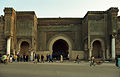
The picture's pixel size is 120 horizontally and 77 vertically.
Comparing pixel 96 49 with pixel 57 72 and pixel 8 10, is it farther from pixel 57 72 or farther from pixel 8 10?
pixel 57 72

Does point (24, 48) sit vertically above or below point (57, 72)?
above

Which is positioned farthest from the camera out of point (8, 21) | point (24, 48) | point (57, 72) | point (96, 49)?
point (24, 48)

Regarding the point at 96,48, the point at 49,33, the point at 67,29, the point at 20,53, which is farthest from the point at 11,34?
the point at 96,48

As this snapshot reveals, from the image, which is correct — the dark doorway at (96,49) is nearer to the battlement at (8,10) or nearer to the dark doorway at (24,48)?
the dark doorway at (24,48)

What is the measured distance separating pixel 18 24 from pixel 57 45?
11.1 metres

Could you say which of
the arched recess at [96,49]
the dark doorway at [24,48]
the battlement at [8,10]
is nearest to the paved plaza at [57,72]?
the battlement at [8,10]

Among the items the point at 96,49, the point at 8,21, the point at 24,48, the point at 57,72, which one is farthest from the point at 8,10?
the point at 57,72

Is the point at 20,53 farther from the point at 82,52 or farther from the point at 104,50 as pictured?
the point at 104,50

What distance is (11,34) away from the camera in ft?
70.6

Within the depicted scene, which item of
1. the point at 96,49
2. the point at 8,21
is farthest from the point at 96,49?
the point at 8,21

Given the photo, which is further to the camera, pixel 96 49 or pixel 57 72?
pixel 96 49

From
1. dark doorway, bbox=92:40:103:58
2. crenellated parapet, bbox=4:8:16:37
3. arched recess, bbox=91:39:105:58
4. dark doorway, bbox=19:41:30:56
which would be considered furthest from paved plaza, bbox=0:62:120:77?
dark doorway, bbox=19:41:30:56

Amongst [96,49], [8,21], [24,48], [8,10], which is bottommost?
[96,49]

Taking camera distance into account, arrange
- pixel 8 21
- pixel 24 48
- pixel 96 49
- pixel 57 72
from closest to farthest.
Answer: pixel 57 72 → pixel 8 21 → pixel 96 49 → pixel 24 48
